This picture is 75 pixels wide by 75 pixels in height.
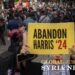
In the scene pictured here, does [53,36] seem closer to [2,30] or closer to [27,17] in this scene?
[27,17]

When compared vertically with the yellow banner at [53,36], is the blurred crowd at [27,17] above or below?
above

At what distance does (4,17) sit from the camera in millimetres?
3938

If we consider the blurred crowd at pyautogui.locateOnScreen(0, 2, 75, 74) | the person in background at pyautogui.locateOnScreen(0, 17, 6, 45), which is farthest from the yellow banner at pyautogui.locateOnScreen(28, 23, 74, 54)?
the person in background at pyautogui.locateOnScreen(0, 17, 6, 45)

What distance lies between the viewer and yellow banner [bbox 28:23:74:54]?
384 cm

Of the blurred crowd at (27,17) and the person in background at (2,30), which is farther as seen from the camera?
the person in background at (2,30)

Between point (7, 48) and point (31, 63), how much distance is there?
337mm

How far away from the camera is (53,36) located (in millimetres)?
3861

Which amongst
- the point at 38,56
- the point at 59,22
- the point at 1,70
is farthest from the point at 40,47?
the point at 1,70

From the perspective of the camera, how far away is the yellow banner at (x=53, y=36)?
3.84 meters

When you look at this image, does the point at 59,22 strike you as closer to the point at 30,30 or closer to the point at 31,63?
the point at 30,30

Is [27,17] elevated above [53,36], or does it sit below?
above

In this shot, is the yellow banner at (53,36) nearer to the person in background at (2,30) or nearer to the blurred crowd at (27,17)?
the blurred crowd at (27,17)

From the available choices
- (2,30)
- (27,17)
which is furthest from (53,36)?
(2,30)

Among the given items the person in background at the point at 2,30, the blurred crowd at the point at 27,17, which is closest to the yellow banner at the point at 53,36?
the blurred crowd at the point at 27,17
